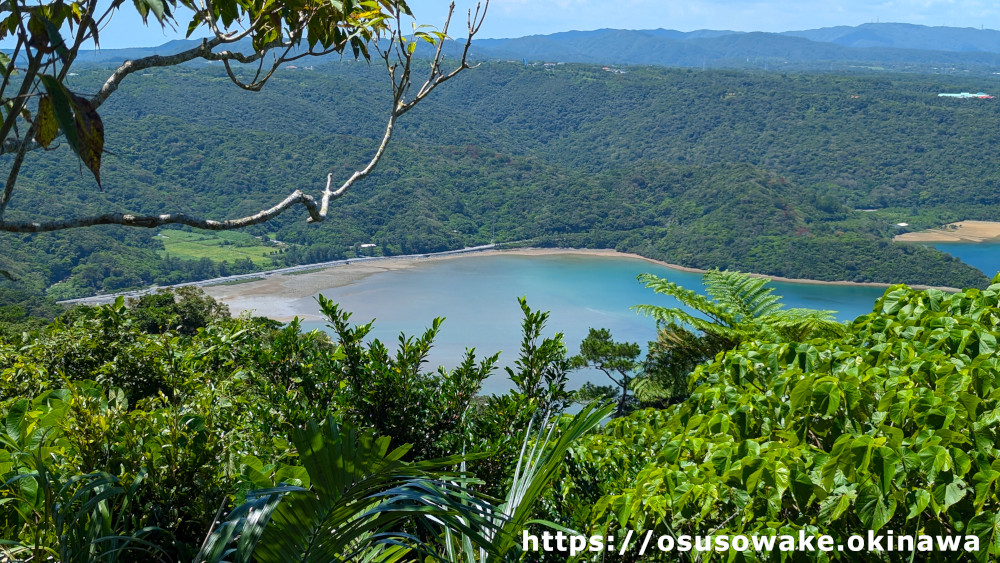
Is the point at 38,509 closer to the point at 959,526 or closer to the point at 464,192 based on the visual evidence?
the point at 959,526

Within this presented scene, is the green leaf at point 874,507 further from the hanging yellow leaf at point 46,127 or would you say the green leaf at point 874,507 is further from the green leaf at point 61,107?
the hanging yellow leaf at point 46,127

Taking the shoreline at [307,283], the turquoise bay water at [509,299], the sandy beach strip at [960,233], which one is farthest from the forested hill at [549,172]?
the turquoise bay water at [509,299]

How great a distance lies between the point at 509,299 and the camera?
95.9 ft

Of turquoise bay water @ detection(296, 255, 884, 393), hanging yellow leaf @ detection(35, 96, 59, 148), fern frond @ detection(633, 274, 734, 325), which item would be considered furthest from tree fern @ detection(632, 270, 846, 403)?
turquoise bay water @ detection(296, 255, 884, 393)

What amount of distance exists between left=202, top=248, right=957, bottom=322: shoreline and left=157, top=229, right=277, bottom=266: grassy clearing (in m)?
4.74

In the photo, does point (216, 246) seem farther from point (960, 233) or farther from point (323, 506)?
point (323, 506)

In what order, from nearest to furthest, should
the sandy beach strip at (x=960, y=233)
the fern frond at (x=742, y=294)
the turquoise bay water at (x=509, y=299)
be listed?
the fern frond at (x=742, y=294) → the turquoise bay water at (x=509, y=299) → the sandy beach strip at (x=960, y=233)

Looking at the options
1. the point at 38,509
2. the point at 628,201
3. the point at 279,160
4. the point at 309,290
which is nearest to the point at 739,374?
the point at 38,509

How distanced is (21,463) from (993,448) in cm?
180

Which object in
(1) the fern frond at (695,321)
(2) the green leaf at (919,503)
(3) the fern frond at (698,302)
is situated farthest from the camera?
(3) the fern frond at (698,302)

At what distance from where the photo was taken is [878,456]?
4.49 ft

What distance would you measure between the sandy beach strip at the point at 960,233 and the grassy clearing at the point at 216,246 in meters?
34.3

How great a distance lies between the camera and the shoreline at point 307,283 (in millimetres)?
27438

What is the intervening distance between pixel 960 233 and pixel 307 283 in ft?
119
